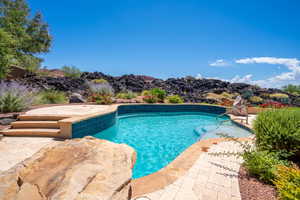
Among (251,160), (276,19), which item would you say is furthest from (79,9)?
(276,19)

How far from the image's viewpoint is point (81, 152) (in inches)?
60.4

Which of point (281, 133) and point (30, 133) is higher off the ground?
point (281, 133)

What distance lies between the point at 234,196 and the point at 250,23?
1396 centimetres

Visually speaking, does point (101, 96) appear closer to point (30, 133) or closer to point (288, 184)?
point (30, 133)

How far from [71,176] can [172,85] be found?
784 inches

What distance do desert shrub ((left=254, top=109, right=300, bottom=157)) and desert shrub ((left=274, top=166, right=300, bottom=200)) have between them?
744 mm

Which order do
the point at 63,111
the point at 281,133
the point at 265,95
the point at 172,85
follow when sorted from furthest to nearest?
A: the point at 172,85 → the point at 265,95 → the point at 63,111 → the point at 281,133

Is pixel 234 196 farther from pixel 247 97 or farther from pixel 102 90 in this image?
pixel 247 97

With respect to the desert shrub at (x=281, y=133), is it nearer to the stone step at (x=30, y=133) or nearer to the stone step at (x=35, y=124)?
the stone step at (x=30, y=133)

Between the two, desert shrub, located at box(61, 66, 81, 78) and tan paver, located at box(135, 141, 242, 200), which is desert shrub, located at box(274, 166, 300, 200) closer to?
tan paver, located at box(135, 141, 242, 200)

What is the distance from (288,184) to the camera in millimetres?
1479

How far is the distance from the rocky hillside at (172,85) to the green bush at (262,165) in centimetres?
1237

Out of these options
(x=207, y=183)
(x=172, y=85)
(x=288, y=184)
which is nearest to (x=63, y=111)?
(x=207, y=183)

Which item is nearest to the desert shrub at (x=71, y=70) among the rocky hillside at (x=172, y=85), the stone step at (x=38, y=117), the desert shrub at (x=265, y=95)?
the rocky hillside at (x=172, y=85)
